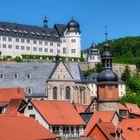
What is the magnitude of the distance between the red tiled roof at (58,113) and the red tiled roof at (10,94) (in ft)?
44.6

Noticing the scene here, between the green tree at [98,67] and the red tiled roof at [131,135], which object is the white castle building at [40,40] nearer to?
the green tree at [98,67]

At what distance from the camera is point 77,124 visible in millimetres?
62000

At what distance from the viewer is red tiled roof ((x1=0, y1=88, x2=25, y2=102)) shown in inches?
2999

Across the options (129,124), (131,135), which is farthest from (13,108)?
(131,135)

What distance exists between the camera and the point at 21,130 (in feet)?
161

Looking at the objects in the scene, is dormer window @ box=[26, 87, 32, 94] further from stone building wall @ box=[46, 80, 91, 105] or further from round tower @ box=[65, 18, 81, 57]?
round tower @ box=[65, 18, 81, 57]

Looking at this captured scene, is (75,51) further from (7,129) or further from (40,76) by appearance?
(7,129)

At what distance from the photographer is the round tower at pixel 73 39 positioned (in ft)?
463

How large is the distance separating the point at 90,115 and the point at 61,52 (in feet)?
239

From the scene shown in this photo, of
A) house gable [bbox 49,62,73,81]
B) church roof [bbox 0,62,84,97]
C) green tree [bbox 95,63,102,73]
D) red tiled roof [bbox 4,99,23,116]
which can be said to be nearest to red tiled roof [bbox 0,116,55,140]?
red tiled roof [bbox 4,99,23,116]

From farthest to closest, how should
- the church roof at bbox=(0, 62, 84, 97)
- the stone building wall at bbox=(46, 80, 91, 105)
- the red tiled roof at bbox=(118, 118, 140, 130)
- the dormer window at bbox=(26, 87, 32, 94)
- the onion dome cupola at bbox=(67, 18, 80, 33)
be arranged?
the onion dome cupola at bbox=(67, 18, 80, 33) → the stone building wall at bbox=(46, 80, 91, 105) → the church roof at bbox=(0, 62, 84, 97) → the dormer window at bbox=(26, 87, 32, 94) → the red tiled roof at bbox=(118, 118, 140, 130)

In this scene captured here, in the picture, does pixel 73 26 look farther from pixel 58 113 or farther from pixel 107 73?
pixel 58 113

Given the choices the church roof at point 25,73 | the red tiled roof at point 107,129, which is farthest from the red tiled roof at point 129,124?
the church roof at point 25,73

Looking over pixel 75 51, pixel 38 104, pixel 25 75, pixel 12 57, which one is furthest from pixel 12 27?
pixel 38 104
